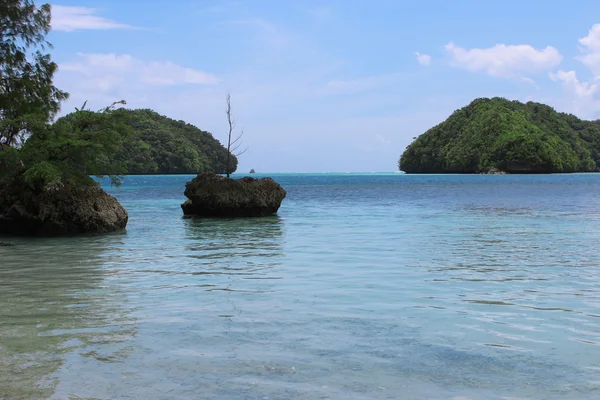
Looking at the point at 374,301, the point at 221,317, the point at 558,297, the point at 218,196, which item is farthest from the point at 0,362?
the point at 218,196

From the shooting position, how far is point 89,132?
17.4m

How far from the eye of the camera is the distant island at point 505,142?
13788 cm

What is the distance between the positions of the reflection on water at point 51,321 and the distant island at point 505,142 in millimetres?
137384

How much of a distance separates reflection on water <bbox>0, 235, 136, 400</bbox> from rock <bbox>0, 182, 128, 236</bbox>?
215 inches

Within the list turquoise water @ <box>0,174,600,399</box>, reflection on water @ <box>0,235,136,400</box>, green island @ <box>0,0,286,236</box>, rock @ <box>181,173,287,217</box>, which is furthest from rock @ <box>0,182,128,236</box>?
rock @ <box>181,173,287,217</box>

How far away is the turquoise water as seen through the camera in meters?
4.23

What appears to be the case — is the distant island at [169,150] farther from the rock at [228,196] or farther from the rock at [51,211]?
the rock at [51,211]

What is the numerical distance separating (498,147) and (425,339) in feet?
467

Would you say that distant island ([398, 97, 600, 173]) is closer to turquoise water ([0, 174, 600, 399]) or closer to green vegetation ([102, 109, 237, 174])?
green vegetation ([102, 109, 237, 174])

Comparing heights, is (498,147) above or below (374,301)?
above

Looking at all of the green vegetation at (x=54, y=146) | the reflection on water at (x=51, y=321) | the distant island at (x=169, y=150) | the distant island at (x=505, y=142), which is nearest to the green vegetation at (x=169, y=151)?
the distant island at (x=169, y=150)

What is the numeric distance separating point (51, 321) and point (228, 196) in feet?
57.7

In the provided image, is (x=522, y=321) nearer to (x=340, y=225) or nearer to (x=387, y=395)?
(x=387, y=395)

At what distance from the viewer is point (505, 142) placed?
13800 centimetres
